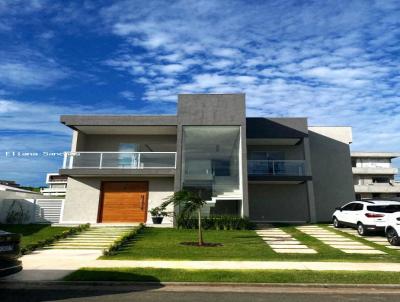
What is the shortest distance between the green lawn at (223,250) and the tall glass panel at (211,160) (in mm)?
3948

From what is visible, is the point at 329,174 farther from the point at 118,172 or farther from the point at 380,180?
the point at 380,180

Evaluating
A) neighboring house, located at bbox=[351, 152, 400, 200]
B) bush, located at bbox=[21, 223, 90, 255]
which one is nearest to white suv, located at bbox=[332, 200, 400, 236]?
bush, located at bbox=[21, 223, 90, 255]

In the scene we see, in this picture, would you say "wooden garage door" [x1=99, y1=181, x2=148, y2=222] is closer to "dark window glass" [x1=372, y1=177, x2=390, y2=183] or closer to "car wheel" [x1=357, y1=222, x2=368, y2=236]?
"car wheel" [x1=357, y1=222, x2=368, y2=236]

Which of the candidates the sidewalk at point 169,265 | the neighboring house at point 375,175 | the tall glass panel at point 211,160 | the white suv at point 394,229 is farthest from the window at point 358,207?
the neighboring house at point 375,175

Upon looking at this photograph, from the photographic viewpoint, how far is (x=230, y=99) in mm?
20047

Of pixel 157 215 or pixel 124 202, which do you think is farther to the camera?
pixel 124 202

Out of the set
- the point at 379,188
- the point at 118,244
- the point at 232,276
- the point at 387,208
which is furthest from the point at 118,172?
the point at 379,188

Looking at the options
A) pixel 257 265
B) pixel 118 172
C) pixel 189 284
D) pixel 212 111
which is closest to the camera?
pixel 189 284

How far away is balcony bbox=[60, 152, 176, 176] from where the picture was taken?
19703 millimetres

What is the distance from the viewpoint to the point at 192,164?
2009 centimetres

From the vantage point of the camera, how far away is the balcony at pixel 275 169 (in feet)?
70.1

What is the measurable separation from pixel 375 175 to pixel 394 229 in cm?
3947

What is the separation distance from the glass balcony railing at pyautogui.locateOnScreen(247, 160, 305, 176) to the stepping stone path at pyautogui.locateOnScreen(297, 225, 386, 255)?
4016 millimetres

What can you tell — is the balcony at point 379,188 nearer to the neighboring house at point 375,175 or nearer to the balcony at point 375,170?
the neighboring house at point 375,175
